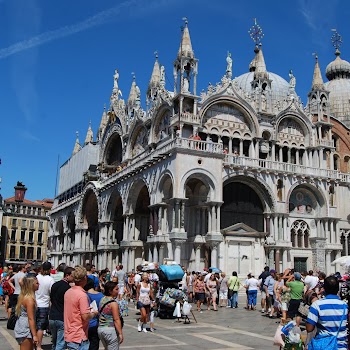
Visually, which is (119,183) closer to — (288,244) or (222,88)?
(222,88)

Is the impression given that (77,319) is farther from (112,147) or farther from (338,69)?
(338,69)

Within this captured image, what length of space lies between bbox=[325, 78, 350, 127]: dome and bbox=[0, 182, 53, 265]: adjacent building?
49.7 metres

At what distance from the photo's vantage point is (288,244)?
3541 cm

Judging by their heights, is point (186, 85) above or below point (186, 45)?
below

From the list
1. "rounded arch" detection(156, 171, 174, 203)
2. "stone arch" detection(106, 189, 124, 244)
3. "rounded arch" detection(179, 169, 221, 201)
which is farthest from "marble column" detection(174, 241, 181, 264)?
"stone arch" detection(106, 189, 124, 244)

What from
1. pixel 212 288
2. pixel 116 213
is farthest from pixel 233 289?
pixel 116 213

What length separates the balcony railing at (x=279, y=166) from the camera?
34531mm

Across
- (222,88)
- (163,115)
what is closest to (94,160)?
(163,115)

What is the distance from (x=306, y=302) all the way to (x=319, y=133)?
28.7 meters

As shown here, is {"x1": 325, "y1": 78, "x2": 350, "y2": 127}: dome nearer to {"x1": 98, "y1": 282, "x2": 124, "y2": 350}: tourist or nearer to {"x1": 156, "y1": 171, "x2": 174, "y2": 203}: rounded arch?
{"x1": 156, "y1": 171, "x2": 174, "y2": 203}: rounded arch

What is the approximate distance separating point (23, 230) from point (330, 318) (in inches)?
3108

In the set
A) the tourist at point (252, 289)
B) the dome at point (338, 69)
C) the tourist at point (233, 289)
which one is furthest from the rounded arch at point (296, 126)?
the dome at point (338, 69)

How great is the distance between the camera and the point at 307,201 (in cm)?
3788

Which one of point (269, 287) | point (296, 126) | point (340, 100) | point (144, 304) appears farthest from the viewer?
point (340, 100)
